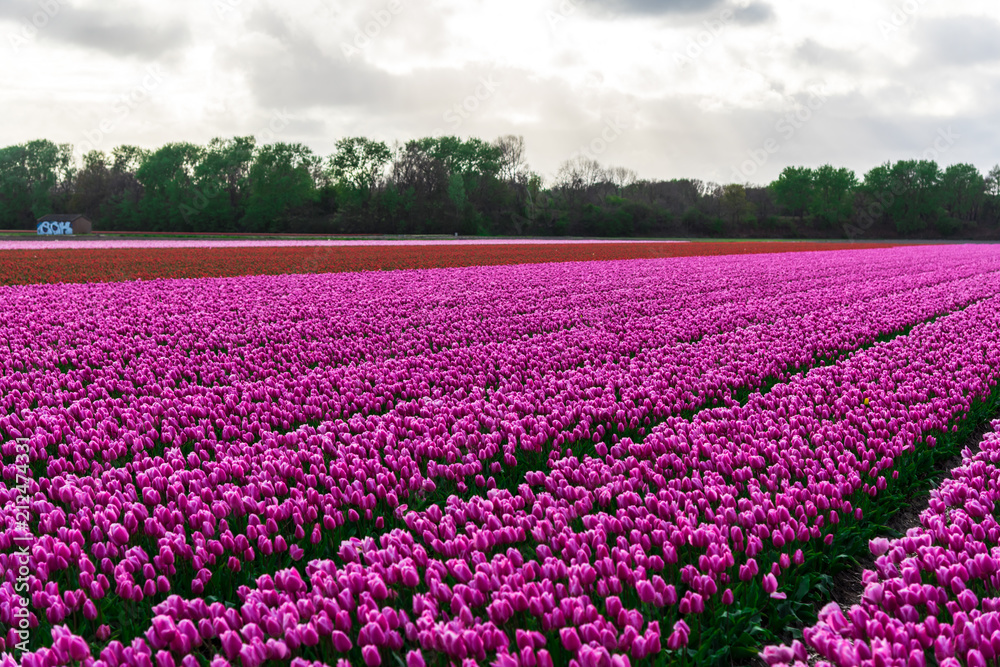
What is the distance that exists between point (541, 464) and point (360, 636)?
241 cm

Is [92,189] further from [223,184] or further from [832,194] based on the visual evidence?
[832,194]

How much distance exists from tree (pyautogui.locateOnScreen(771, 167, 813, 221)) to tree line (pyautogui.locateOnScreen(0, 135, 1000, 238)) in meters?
0.23

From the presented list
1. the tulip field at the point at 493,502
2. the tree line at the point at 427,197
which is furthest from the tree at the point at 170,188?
the tulip field at the point at 493,502

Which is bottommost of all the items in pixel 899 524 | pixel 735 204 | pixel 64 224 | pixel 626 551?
pixel 899 524

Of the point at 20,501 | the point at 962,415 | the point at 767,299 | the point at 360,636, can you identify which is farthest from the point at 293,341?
the point at 767,299

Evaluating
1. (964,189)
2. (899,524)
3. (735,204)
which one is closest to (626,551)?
(899,524)

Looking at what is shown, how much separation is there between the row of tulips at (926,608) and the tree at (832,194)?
116690 mm

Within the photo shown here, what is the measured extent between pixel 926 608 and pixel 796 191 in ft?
421

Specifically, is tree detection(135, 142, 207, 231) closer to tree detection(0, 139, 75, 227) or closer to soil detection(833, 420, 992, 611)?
tree detection(0, 139, 75, 227)

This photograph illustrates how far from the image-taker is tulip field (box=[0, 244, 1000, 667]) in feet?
9.02

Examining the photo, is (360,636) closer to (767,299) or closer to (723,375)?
(723,375)

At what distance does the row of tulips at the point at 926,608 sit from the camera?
8.38 feet

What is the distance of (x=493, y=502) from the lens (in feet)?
13.0

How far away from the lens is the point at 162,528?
3.61 m
